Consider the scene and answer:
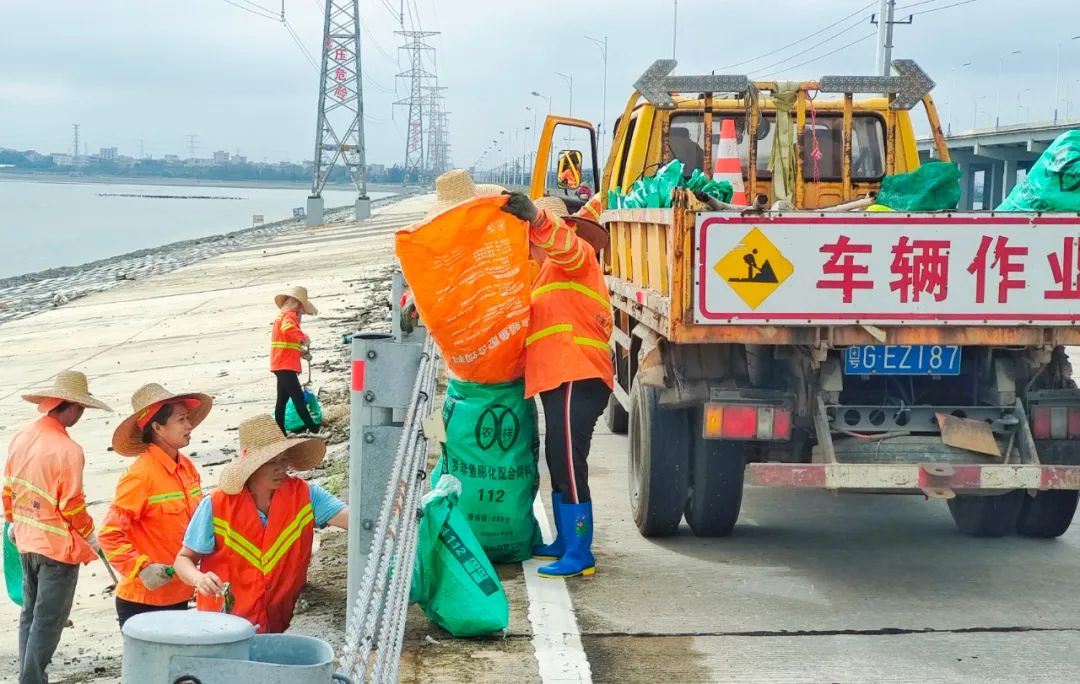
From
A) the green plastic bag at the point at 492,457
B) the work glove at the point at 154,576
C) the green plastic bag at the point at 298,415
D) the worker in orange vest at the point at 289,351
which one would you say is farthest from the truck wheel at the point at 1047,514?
the green plastic bag at the point at 298,415

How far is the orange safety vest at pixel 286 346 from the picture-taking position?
36.9 feet

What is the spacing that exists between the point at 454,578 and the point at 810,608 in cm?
176

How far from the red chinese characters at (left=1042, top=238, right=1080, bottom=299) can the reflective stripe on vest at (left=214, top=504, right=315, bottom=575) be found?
11.4 feet

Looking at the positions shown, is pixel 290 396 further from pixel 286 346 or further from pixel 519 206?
pixel 519 206

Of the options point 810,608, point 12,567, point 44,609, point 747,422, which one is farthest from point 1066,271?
point 12,567

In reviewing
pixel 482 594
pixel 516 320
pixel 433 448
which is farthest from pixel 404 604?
pixel 433 448

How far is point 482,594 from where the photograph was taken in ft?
18.4

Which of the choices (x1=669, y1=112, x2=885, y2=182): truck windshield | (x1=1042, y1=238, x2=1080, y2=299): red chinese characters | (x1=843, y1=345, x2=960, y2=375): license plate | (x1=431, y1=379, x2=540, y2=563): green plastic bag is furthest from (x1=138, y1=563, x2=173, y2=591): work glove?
(x1=669, y1=112, x2=885, y2=182): truck windshield

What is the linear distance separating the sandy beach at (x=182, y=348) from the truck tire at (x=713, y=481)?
1.92 metres

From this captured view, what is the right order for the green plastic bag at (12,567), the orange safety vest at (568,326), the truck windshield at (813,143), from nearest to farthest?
1. the green plastic bag at (12,567)
2. the orange safety vest at (568,326)
3. the truck windshield at (813,143)

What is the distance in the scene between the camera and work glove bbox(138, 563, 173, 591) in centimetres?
516

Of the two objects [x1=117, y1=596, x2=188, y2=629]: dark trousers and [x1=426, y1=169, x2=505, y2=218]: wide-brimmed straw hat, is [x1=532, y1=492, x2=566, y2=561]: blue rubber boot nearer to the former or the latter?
[x1=426, y1=169, x2=505, y2=218]: wide-brimmed straw hat

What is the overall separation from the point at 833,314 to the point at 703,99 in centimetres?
347

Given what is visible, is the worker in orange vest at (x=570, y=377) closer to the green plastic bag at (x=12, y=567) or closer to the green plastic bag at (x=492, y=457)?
the green plastic bag at (x=492, y=457)
